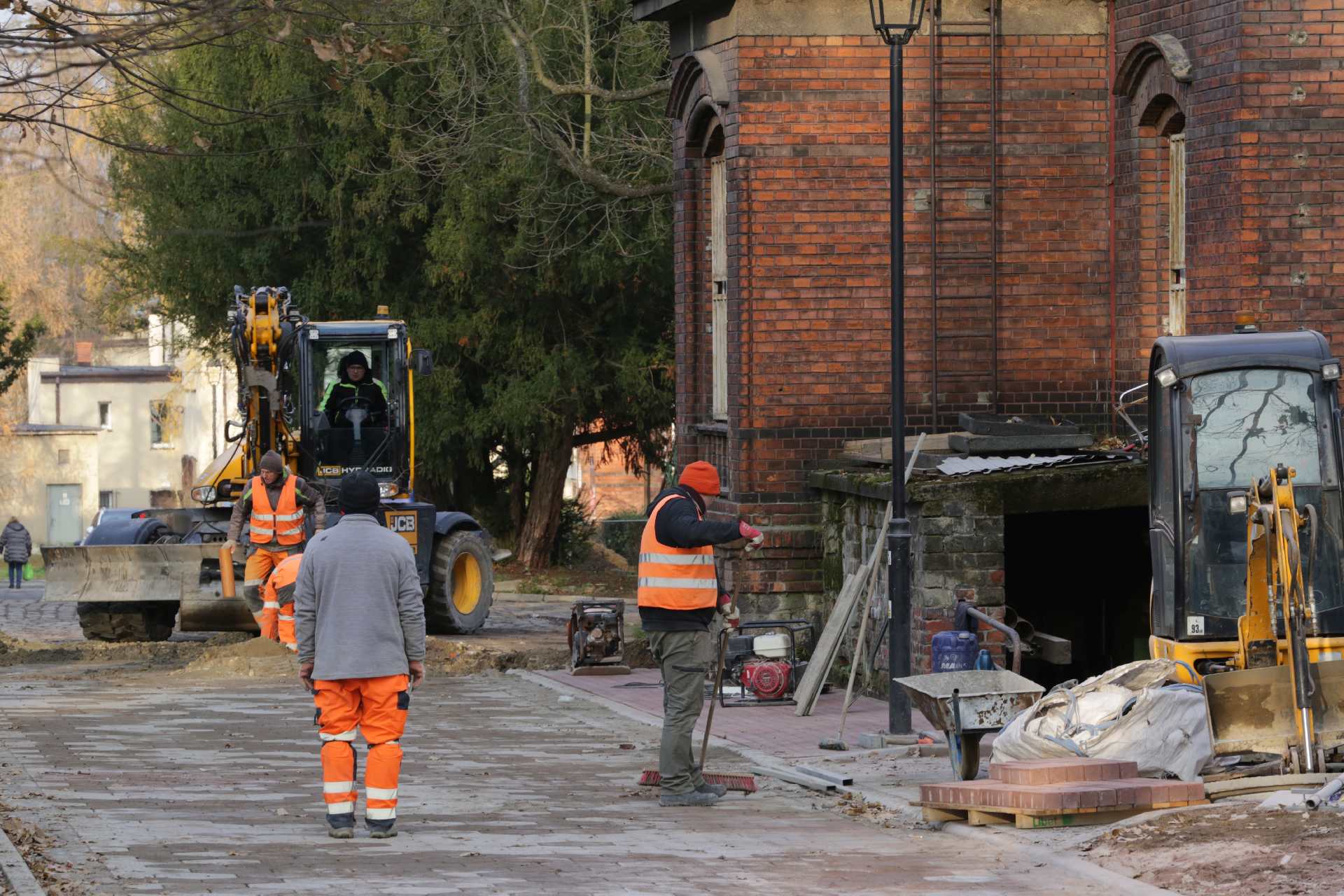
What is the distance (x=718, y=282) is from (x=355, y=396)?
5103mm

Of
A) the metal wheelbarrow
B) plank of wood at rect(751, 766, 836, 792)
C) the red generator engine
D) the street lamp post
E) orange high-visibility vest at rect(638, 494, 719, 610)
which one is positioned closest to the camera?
the metal wheelbarrow

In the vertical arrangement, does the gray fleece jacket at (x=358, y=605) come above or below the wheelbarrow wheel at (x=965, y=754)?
above

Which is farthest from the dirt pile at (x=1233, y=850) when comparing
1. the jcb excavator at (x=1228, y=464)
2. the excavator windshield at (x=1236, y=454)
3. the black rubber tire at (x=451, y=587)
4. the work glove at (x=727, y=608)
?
the black rubber tire at (x=451, y=587)

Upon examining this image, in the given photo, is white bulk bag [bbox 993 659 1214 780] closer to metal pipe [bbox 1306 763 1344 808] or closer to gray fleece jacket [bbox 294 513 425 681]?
metal pipe [bbox 1306 763 1344 808]

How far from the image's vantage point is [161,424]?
71500 mm

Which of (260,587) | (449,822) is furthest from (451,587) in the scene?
(449,822)

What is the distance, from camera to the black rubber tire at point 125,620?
2184 centimetres

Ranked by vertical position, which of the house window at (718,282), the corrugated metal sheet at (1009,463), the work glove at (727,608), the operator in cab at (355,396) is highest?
the house window at (718,282)

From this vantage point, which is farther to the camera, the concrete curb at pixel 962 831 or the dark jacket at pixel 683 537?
the dark jacket at pixel 683 537

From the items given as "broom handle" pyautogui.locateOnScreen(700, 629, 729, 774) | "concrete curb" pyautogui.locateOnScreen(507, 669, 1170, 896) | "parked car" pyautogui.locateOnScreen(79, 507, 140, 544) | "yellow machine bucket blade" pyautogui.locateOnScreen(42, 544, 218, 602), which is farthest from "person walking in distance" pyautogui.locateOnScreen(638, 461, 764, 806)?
"parked car" pyautogui.locateOnScreen(79, 507, 140, 544)

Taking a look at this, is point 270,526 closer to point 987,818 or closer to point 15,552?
point 987,818

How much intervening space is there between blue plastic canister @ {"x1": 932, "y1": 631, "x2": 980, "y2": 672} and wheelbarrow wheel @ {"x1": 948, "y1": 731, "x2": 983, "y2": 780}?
2.76 meters

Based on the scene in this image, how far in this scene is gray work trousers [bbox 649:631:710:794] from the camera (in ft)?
36.2

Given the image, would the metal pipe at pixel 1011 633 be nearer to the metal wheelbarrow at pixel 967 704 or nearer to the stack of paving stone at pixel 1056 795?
the metal wheelbarrow at pixel 967 704
